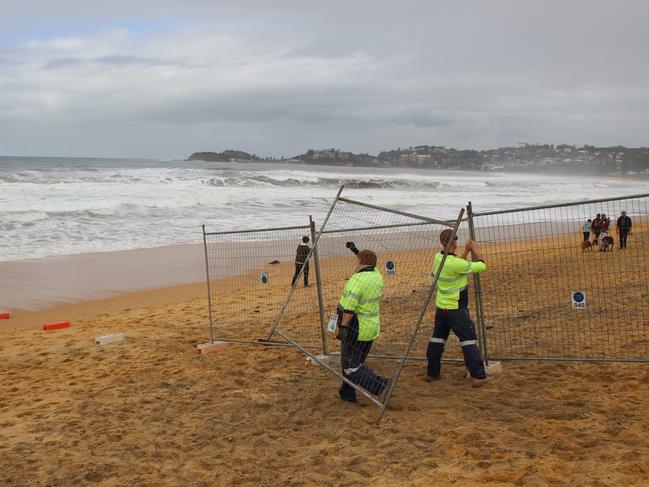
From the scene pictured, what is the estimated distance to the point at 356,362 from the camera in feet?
20.8

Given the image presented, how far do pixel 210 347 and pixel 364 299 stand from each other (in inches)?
132

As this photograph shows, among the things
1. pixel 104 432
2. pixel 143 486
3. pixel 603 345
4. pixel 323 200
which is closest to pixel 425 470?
pixel 143 486

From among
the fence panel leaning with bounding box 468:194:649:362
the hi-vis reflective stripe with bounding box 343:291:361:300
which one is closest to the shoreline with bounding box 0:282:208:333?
the fence panel leaning with bounding box 468:194:649:362

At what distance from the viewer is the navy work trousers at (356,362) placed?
6.25 metres

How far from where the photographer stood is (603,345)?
7641mm

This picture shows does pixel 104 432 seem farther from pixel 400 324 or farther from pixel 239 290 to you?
pixel 239 290

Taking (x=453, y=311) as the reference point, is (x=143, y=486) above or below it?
below

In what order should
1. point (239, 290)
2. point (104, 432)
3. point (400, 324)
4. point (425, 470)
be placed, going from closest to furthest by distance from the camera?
point (425, 470) < point (104, 432) < point (400, 324) < point (239, 290)

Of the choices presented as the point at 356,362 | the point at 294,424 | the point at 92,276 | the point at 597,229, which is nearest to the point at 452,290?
the point at 356,362

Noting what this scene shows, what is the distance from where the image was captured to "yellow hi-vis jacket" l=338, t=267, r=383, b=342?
614 centimetres

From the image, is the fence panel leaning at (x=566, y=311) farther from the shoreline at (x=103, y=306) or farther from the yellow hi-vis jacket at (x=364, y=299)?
the shoreline at (x=103, y=306)

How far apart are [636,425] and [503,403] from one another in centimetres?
116

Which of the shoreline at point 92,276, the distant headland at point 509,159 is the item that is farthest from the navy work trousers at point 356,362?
the distant headland at point 509,159

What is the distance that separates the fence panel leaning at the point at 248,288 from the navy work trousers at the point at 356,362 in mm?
2029
